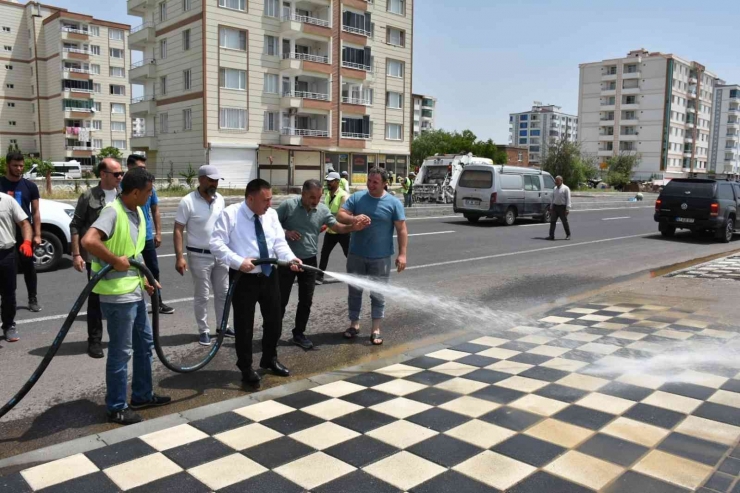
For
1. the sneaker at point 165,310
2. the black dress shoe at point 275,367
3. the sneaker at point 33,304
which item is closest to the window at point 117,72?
the sneaker at point 33,304

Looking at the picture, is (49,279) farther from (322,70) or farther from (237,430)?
(322,70)

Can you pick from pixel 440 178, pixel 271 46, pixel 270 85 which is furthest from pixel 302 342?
pixel 271 46

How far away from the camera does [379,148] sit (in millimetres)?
53438

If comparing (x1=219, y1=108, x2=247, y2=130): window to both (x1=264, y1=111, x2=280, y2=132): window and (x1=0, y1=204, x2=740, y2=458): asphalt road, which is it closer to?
(x1=264, y1=111, x2=280, y2=132): window

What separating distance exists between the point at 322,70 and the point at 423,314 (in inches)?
1690

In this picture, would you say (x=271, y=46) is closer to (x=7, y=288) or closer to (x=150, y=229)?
(x=150, y=229)

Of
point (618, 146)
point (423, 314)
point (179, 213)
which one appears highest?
point (618, 146)

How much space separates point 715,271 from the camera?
36.9ft

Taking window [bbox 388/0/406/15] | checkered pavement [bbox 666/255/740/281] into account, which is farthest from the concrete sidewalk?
window [bbox 388/0/406/15]

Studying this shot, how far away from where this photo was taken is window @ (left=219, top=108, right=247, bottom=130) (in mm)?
43791

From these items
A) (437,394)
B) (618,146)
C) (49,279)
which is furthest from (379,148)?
(618,146)

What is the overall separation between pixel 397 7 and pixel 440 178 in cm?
2822

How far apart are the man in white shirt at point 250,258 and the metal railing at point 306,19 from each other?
1779 inches

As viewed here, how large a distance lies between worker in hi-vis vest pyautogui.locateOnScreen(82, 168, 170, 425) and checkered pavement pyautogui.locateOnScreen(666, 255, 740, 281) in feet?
32.0
